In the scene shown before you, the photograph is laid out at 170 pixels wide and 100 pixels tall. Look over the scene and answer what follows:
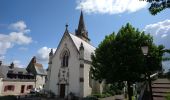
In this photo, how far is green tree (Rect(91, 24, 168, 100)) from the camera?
17.3 m

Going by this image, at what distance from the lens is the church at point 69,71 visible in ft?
94.9

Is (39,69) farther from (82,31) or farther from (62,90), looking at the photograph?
(62,90)

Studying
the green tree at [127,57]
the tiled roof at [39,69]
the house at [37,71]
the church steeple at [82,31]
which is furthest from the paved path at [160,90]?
the tiled roof at [39,69]

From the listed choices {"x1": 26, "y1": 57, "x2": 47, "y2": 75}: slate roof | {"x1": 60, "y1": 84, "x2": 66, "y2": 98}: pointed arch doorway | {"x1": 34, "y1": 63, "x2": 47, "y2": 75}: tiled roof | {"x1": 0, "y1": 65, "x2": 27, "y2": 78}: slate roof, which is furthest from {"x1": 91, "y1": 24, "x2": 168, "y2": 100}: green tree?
{"x1": 34, "y1": 63, "x2": 47, "y2": 75}: tiled roof

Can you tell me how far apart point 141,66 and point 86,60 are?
1469cm

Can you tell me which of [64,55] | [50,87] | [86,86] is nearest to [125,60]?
[86,86]

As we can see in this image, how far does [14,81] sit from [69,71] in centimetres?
2056

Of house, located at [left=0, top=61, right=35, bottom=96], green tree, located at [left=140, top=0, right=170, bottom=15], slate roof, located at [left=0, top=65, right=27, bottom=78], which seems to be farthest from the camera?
slate roof, located at [left=0, top=65, right=27, bottom=78]

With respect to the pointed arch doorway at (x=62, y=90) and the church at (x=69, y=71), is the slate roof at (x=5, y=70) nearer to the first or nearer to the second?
the church at (x=69, y=71)

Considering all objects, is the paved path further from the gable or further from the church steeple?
the church steeple

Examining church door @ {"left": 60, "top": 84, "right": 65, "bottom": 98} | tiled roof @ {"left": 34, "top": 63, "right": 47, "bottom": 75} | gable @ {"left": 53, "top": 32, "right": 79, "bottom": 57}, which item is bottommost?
church door @ {"left": 60, "top": 84, "right": 65, "bottom": 98}

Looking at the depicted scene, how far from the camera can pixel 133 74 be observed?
55.9 feet

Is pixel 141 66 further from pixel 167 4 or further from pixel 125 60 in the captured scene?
pixel 167 4

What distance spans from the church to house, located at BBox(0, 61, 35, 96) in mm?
14793
